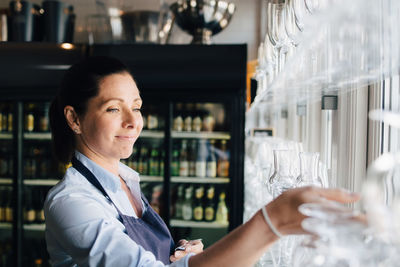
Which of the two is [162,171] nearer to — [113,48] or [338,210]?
[113,48]

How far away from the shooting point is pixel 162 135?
3357 mm

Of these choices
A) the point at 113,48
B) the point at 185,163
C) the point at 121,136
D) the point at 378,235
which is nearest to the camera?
the point at 378,235

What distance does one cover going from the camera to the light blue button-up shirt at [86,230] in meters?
0.94

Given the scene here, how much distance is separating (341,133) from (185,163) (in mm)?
1793

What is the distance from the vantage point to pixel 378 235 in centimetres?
47

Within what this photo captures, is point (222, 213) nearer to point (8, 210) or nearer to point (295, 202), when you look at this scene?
point (8, 210)

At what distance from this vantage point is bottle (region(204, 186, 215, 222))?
3.44 m

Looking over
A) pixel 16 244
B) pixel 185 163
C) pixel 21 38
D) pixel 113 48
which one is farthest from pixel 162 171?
pixel 21 38

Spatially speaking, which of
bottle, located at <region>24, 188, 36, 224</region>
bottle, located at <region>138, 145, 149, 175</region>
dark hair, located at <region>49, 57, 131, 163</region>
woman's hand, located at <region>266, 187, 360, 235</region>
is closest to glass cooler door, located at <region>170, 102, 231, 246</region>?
bottle, located at <region>138, 145, 149, 175</region>

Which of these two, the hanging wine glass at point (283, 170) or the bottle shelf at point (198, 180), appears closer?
the hanging wine glass at point (283, 170)

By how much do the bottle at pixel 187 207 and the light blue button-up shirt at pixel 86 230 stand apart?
216 centimetres

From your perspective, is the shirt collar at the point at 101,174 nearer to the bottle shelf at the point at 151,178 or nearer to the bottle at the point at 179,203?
the bottle shelf at the point at 151,178

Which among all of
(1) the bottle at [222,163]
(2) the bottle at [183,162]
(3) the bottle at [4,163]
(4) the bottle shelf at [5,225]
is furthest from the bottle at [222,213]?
(3) the bottle at [4,163]

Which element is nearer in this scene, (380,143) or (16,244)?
(380,143)
